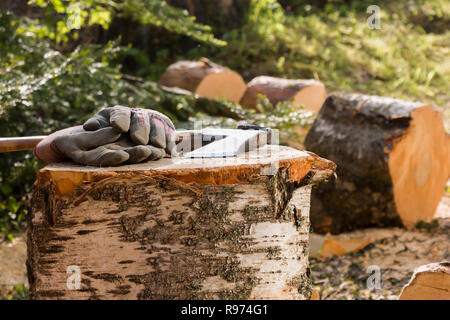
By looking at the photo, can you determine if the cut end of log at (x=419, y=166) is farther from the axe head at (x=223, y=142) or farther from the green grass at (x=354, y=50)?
the green grass at (x=354, y=50)

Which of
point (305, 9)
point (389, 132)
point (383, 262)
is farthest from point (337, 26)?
point (383, 262)

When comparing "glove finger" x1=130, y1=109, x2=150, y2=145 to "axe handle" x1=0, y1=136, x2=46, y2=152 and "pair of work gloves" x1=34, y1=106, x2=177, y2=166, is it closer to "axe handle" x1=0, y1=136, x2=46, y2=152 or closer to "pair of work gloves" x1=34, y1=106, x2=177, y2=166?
"pair of work gloves" x1=34, y1=106, x2=177, y2=166

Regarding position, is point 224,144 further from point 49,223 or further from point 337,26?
point 337,26

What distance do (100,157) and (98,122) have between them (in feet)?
0.73

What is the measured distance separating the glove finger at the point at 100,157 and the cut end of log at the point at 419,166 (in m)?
2.25

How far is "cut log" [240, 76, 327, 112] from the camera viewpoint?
5348 mm

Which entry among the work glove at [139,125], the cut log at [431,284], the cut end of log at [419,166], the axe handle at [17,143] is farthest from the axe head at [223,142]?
the cut end of log at [419,166]

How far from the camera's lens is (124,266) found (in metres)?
1.95

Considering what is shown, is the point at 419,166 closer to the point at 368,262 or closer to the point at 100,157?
the point at 368,262

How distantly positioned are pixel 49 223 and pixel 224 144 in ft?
2.54

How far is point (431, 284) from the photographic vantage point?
2309mm

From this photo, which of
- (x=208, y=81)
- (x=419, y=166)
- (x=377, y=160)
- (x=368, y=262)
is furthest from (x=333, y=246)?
(x=208, y=81)

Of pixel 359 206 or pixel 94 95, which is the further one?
pixel 94 95

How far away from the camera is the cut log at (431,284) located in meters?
2.26
